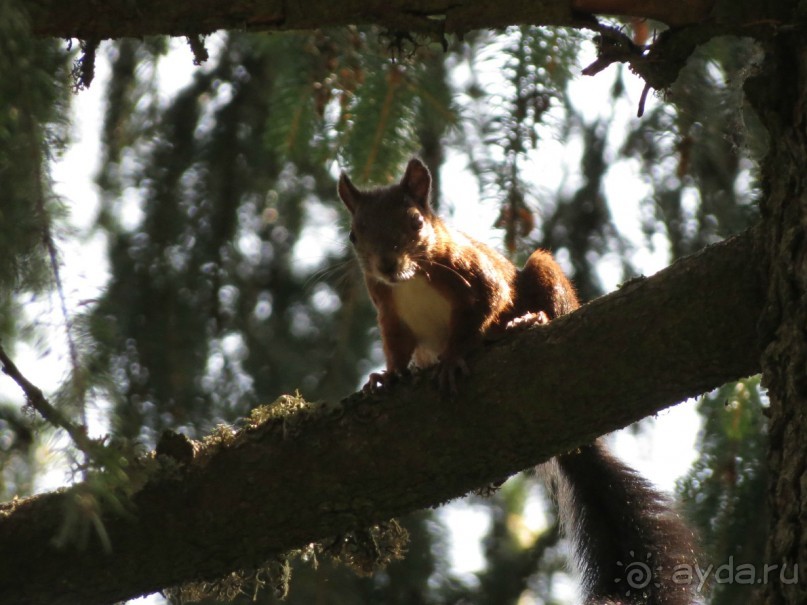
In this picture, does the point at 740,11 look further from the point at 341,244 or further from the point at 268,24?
the point at 341,244

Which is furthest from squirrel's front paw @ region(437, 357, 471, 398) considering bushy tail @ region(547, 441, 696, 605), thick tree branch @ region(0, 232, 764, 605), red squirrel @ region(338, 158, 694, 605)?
bushy tail @ region(547, 441, 696, 605)

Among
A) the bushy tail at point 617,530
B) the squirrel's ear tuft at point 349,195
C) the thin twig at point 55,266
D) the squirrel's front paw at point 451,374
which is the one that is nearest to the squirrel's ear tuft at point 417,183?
the squirrel's ear tuft at point 349,195

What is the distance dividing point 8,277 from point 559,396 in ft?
2.98

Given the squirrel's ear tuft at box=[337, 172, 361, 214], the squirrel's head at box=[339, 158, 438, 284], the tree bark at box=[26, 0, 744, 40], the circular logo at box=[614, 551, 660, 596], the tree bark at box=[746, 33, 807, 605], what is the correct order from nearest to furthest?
the tree bark at box=[746, 33, 807, 605] → the tree bark at box=[26, 0, 744, 40] → the circular logo at box=[614, 551, 660, 596] → the squirrel's head at box=[339, 158, 438, 284] → the squirrel's ear tuft at box=[337, 172, 361, 214]

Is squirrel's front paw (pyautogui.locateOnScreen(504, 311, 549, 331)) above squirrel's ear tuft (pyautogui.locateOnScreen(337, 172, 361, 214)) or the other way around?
the other way around

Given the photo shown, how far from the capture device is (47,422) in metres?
0.99

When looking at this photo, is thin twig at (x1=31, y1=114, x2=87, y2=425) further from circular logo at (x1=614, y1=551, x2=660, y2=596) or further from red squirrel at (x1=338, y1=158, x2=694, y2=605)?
circular logo at (x1=614, y1=551, x2=660, y2=596)

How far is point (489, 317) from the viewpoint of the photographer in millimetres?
2320

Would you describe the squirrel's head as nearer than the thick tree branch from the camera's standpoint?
No

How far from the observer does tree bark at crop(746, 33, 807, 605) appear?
123cm

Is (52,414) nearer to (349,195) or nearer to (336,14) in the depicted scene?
(336,14)

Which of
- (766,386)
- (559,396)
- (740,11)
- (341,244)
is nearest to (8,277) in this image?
(559,396)

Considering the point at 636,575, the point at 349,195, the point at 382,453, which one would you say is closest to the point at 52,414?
the point at 382,453

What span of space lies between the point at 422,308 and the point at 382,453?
2.68ft
